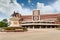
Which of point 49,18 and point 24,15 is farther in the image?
point 24,15

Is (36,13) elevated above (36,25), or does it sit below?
above

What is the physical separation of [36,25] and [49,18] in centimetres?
1772

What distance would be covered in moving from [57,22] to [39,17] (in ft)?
41.9

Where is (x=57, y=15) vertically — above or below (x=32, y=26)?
above

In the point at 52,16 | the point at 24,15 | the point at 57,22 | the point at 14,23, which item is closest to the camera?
the point at 14,23

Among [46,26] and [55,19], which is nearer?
[46,26]

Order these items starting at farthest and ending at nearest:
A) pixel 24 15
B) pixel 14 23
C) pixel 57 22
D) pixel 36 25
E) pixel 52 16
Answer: pixel 24 15 → pixel 52 16 → pixel 57 22 → pixel 36 25 → pixel 14 23

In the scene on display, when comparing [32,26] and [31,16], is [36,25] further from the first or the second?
[31,16]

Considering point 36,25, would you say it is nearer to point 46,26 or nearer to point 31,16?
point 46,26

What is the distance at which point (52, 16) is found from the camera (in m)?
92.6

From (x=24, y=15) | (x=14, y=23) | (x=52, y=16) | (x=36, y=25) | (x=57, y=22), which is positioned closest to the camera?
(x=14, y=23)

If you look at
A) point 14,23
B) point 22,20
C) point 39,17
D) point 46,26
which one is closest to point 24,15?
point 22,20

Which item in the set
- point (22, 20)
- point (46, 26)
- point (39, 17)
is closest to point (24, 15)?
point (22, 20)

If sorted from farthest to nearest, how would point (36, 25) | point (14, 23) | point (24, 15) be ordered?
point (24, 15) → point (36, 25) → point (14, 23)
